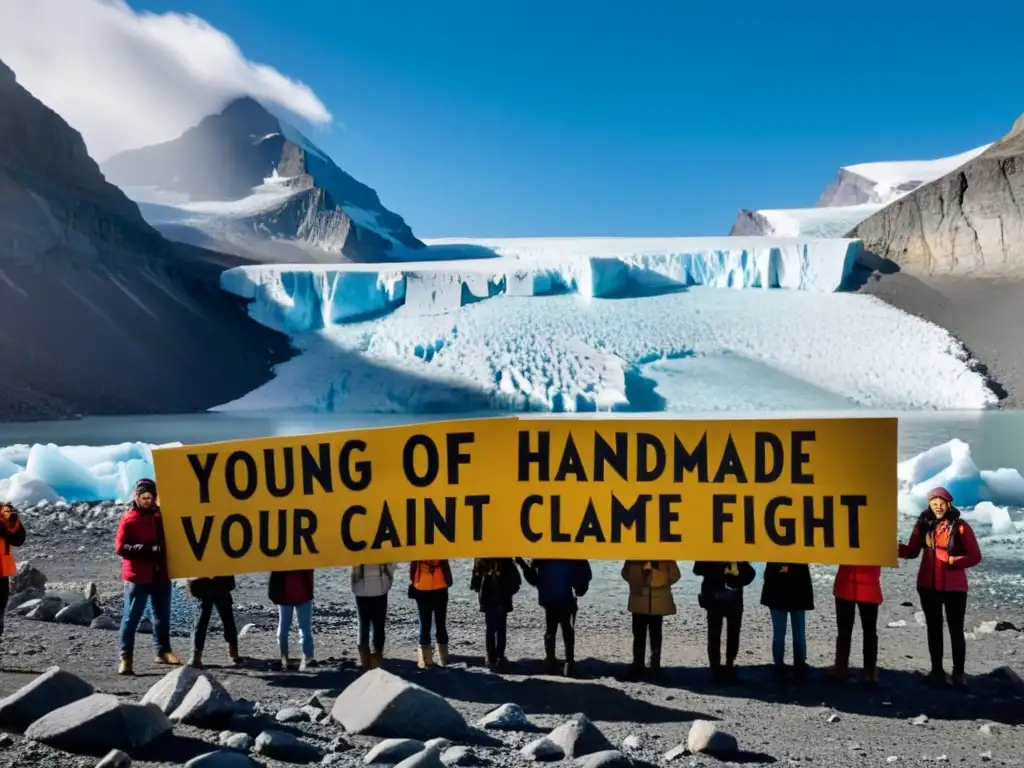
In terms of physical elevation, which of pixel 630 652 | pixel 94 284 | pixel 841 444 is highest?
pixel 94 284

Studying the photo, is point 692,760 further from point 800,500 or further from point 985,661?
point 985,661

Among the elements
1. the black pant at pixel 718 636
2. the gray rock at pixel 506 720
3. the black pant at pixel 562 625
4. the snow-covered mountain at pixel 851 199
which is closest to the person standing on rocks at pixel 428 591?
the black pant at pixel 562 625

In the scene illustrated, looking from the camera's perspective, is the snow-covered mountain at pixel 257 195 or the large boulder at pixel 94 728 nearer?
the large boulder at pixel 94 728

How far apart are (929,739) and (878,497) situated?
3.90ft

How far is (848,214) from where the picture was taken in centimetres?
7194

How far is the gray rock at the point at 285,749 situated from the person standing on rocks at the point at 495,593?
1.60 meters

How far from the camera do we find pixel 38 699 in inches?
141

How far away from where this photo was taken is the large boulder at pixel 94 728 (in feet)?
11.0

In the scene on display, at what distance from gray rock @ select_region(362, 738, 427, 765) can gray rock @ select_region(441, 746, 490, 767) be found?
100mm

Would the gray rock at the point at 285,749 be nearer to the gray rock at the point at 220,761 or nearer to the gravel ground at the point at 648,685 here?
the gravel ground at the point at 648,685

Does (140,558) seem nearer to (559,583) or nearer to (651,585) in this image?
(559,583)

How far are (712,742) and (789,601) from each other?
4.30ft

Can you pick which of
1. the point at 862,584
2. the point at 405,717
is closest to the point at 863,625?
the point at 862,584

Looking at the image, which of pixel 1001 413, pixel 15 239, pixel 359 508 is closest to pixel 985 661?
pixel 359 508
